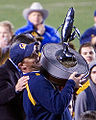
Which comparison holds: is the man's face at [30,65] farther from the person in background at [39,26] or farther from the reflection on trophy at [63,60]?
the person in background at [39,26]

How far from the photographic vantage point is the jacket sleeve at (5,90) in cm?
273

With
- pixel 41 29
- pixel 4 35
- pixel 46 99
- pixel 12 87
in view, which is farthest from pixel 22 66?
pixel 41 29

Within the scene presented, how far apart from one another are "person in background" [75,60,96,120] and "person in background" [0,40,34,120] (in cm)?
107

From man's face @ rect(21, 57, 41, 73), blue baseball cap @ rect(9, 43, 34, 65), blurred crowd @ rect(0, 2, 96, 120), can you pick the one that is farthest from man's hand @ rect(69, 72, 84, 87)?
blue baseball cap @ rect(9, 43, 34, 65)

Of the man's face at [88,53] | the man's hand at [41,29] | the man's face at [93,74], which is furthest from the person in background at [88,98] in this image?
the man's hand at [41,29]

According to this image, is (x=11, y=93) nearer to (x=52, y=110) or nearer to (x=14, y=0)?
(x=52, y=110)

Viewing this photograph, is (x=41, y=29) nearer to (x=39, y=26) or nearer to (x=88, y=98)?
(x=39, y=26)

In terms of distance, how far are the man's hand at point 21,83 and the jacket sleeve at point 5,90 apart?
0.05 metres

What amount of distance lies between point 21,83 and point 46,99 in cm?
34

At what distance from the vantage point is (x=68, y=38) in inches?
97.8

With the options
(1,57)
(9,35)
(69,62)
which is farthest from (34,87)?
(9,35)

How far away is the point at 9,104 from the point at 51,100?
21.5 inches

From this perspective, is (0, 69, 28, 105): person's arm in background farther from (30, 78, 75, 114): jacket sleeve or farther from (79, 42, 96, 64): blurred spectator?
(79, 42, 96, 64): blurred spectator

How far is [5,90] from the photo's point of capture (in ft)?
9.05
